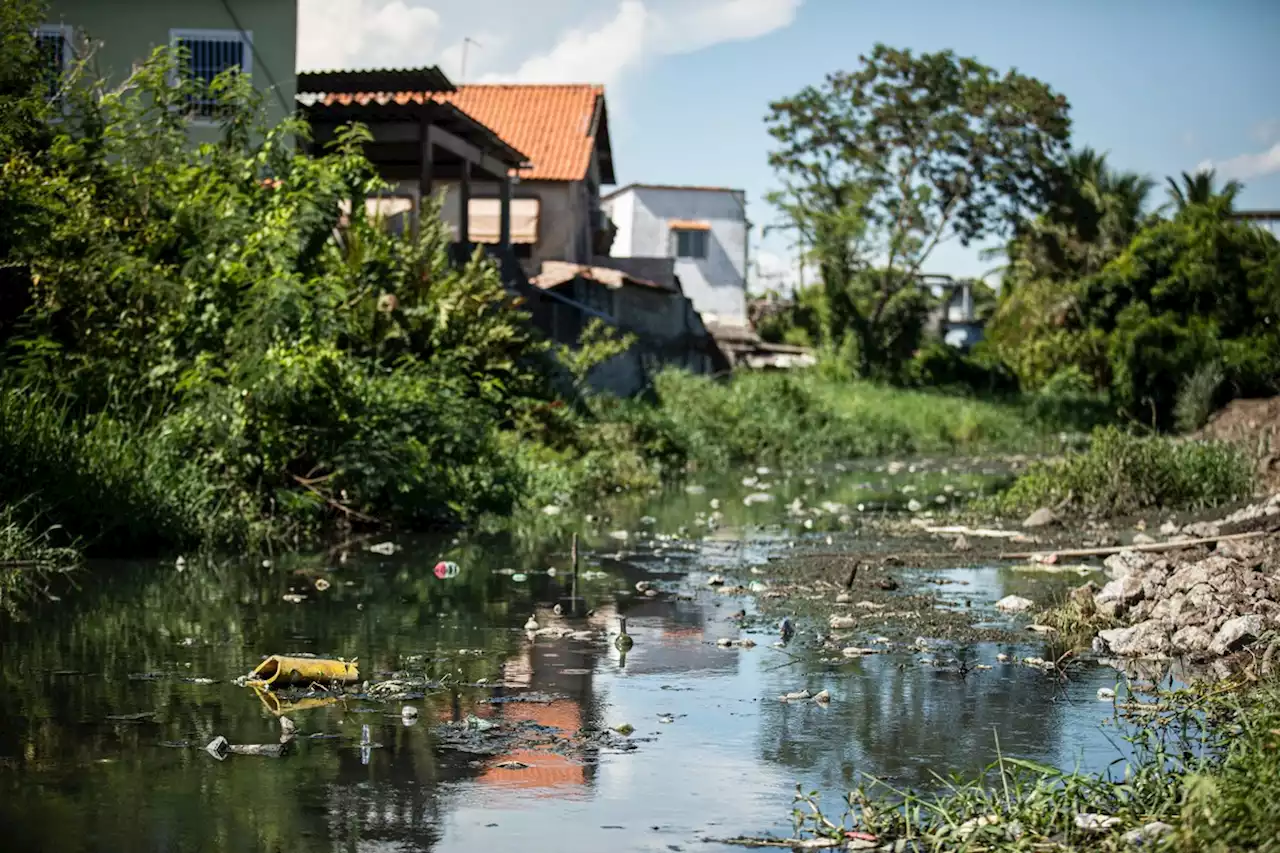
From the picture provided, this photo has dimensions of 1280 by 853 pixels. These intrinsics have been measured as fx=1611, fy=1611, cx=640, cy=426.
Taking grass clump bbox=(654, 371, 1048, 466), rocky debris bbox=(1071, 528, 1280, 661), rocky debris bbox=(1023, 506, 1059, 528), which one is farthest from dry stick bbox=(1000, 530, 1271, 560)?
grass clump bbox=(654, 371, 1048, 466)

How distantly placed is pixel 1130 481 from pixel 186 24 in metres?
15.6

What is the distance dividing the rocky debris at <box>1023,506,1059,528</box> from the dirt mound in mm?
4459

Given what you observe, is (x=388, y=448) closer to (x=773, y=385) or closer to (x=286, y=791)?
(x=286, y=791)

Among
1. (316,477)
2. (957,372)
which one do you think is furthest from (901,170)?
(316,477)

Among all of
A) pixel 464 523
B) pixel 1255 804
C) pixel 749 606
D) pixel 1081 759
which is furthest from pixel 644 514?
pixel 1255 804

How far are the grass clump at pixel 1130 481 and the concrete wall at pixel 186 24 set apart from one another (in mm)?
12966

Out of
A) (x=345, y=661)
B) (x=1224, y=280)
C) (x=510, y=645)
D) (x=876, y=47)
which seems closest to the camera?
(x=345, y=661)

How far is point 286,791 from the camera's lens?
5820 mm

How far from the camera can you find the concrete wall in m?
24.3

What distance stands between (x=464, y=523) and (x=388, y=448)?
1.88 meters

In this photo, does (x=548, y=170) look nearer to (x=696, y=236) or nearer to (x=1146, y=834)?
(x=696, y=236)

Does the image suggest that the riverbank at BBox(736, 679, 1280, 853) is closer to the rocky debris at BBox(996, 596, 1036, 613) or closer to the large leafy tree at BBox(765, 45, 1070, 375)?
the rocky debris at BBox(996, 596, 1036, 613)

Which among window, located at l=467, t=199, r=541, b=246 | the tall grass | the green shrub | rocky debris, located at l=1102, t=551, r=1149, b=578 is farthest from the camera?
window, located at l=467, t=199, r=541, b=246

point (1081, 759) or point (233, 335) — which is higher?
point (233, 335)
